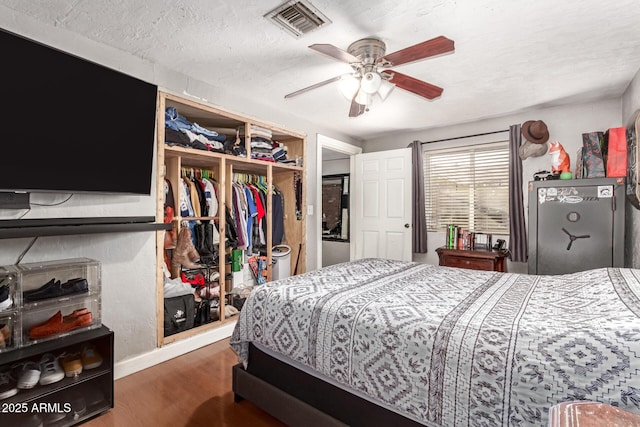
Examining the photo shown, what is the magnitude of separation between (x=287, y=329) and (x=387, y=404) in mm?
585

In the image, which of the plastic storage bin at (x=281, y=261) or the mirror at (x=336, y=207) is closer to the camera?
the plastic storage bin at (x=281, y=261)

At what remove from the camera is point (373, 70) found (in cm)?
213

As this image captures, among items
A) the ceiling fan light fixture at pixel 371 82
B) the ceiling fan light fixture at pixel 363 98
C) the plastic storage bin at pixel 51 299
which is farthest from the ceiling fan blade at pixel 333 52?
the plastic storage bin at pixel 51 299

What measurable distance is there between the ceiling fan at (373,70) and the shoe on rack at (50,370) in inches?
90.5

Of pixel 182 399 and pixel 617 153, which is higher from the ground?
pixel 617 153

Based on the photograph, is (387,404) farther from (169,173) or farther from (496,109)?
(496,109)

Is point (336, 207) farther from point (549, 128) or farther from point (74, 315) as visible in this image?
point (74, 315)

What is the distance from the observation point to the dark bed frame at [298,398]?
4.63 ft

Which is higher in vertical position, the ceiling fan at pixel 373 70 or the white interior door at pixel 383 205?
the ceiling fan at pixel 373 70

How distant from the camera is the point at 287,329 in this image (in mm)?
1655

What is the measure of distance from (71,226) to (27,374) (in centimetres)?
82

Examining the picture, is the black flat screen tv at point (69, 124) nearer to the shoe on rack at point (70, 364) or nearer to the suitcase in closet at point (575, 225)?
→ the shoe on rack at point (70, 364)

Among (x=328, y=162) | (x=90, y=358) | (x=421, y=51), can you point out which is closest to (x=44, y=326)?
(x=90, y=358)

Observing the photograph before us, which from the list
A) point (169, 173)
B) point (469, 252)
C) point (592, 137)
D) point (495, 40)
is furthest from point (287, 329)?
point (592, 137)
